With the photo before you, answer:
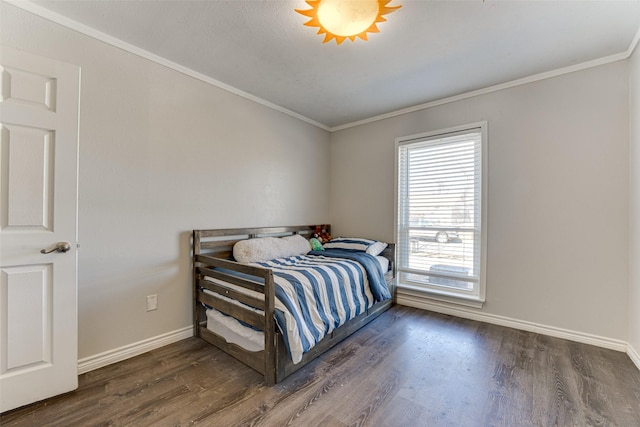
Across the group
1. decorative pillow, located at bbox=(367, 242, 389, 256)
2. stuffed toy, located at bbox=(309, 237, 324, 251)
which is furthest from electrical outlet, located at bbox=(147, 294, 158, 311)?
decorative pillow, located at bbox=(367, 242, 389, 256)

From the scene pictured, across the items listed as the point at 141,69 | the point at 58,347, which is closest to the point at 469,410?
the point at 58,347

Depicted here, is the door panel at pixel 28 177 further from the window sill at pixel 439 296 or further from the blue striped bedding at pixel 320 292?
the window sill at pixel 439 296

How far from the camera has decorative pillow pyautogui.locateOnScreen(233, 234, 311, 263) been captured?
264 cm

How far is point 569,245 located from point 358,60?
2.46 meters

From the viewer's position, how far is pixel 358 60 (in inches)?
89.6

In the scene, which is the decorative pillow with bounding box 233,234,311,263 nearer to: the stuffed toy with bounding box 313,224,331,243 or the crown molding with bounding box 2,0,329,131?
the stuffed toy with bounding box 313,224,331,243

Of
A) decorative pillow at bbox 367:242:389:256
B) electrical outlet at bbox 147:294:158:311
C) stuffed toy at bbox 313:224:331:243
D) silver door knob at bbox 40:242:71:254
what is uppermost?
silver door knob at bbox 40:242:71:254

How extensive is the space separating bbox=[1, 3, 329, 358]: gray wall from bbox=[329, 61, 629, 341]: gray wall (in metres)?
2.47

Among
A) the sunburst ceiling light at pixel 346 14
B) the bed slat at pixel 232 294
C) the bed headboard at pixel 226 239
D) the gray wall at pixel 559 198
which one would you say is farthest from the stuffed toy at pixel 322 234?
the sunburst ceiling light at pixel 346 14

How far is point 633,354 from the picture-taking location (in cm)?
201

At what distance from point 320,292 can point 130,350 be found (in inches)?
60.3

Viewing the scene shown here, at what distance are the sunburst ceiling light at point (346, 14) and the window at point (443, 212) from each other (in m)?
1.87

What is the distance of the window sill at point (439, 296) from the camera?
283 centimetres

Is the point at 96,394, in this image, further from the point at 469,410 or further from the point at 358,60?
the point at 358,60
